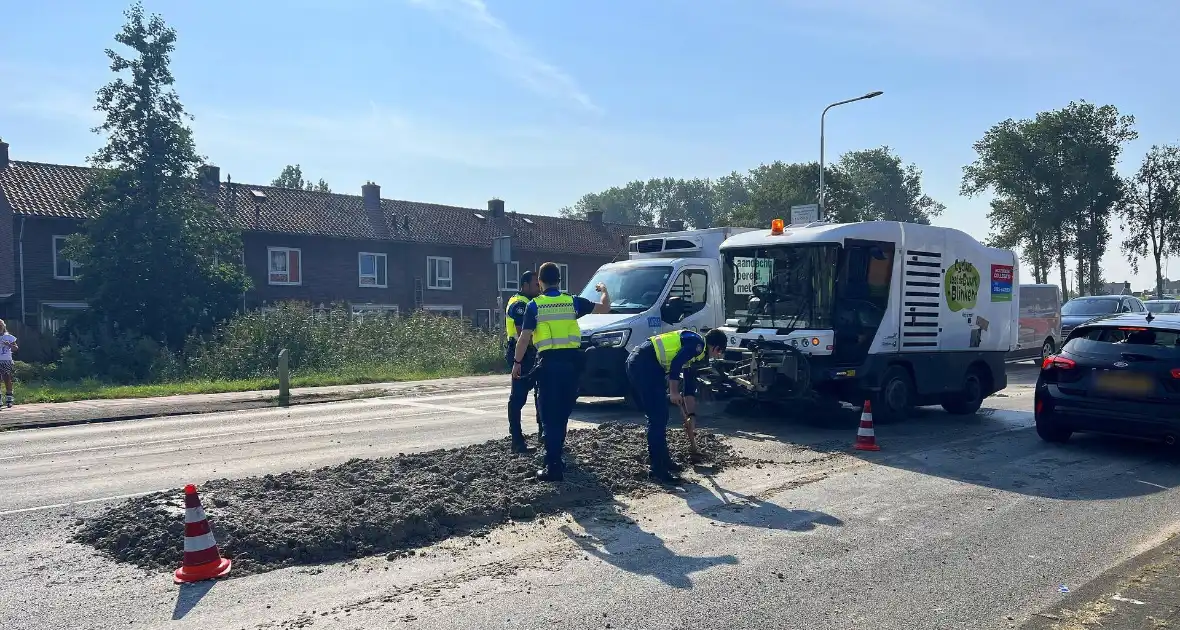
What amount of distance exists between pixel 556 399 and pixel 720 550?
88.7 inches

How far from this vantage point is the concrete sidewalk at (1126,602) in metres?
4.59

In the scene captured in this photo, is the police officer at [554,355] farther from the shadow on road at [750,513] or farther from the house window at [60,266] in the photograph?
the house window at [60,266]

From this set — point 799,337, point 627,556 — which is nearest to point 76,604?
point 627,556

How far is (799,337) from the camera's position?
10883mm

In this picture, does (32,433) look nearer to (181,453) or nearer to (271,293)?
(181,453)

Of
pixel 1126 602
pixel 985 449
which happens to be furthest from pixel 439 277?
pixel 1126 602

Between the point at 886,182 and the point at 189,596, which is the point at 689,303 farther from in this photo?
the point at 886,182

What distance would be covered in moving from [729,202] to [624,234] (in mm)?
63135

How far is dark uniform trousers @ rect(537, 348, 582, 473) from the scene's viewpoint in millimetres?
7438

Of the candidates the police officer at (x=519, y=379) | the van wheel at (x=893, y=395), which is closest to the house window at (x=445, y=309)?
the van wheel at (x=893, y=395)

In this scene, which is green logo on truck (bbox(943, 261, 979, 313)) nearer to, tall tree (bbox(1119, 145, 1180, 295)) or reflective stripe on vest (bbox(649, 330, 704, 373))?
reflective stripe on vest (bbox(649, 330, 704, 373))

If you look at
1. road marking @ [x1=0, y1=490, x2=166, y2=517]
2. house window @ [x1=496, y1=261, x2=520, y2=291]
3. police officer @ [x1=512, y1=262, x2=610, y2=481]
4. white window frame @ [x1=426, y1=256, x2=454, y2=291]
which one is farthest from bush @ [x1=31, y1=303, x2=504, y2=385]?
house window @ [x1=496, y1=261, x2=520, y2=291]

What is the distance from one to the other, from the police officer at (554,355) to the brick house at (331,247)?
2517cm

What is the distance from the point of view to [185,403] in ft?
51.9
